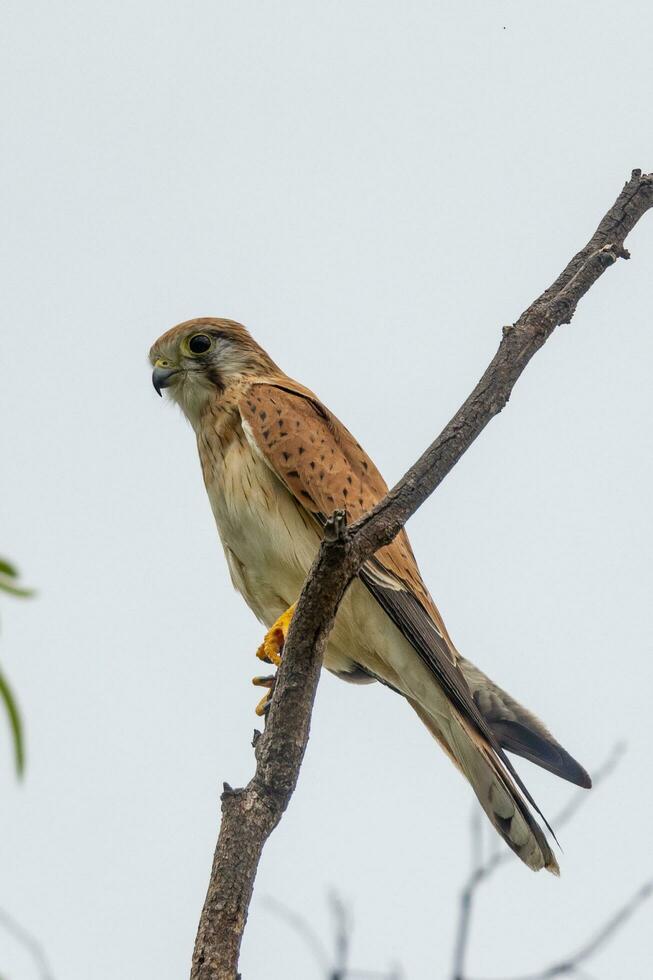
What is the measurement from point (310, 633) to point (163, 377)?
2826 mm

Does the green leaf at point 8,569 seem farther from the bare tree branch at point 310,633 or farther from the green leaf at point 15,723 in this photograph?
the bare tree branch at point 310,633

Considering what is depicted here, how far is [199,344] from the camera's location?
5535 millimetres

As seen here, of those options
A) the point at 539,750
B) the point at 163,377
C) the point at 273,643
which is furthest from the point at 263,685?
the point at 163,377

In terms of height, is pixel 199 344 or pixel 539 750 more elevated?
pixel 199 344

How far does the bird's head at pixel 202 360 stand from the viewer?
17.4ft

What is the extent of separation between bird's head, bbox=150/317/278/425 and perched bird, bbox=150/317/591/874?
0.04m

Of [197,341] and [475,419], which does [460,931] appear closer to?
[475,419]

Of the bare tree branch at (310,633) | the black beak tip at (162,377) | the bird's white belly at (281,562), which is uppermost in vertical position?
the black beak tip at (162,377)

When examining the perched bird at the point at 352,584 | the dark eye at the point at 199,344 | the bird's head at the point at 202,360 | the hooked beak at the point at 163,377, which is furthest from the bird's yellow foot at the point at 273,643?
the dark eye at the point at 199,344

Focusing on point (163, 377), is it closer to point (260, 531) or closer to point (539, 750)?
point (260, 531)

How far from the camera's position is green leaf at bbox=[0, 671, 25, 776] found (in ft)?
3.39

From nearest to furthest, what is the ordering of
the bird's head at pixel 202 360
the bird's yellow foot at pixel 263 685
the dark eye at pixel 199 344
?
the bird's yellow foot at pixel 263 685 < the bird's head at pixel 202 360 < the dark eye at pixel 199 344

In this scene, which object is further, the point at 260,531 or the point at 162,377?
the point at 162,377

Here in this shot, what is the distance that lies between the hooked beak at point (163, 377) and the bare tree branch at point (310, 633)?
2.44 metres
